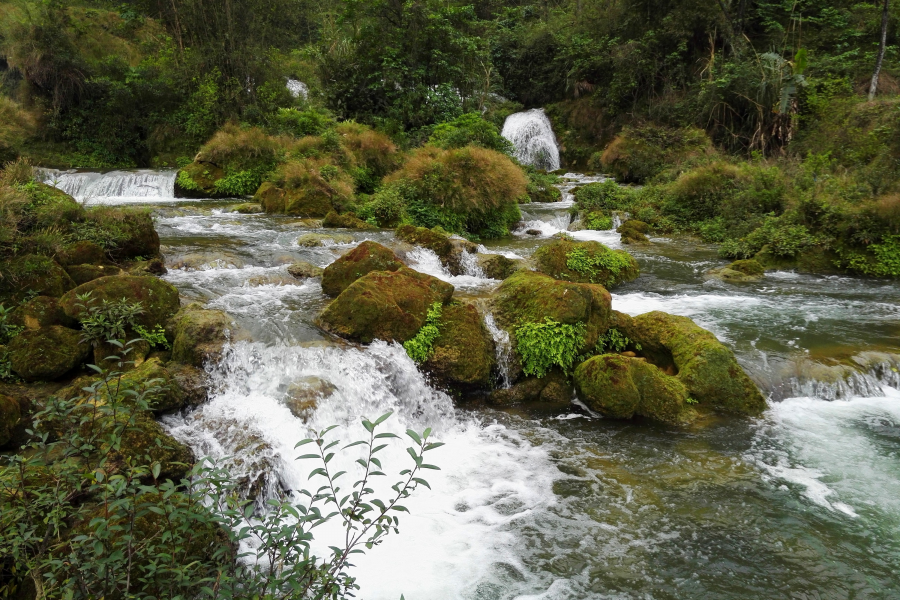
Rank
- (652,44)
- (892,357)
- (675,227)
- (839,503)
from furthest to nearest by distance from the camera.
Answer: (652,44)
(675,227)
(892,357)
(839,503)

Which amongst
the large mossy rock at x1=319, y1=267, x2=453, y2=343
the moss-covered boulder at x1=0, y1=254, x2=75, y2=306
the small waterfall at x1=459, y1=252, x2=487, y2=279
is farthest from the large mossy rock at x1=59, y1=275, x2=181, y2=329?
the small waterfall at x1=459, y1=252, x2=487, y2=279

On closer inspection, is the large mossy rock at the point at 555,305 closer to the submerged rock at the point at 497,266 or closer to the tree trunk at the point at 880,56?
the submerged rock at the point at 497,266

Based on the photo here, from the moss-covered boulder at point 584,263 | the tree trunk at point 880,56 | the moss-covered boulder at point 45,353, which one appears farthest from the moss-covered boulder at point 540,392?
the tree trunk at point 880,56

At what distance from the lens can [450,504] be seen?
530 cm

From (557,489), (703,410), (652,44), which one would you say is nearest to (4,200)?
(557,489)

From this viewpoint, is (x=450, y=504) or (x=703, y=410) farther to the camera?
(x=703, y=410)

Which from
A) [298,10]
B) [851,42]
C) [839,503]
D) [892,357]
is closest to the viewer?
[839,503]

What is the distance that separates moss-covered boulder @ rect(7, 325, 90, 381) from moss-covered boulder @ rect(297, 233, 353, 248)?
20.6 feet

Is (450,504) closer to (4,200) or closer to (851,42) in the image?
(4,200)

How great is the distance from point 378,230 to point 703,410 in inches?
375

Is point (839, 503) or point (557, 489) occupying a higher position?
point (839, 503)

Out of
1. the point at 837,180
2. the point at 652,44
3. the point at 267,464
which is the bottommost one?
the point at 267,464

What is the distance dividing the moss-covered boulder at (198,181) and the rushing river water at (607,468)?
10816 mm

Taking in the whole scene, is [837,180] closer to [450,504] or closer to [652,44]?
[450,504]
